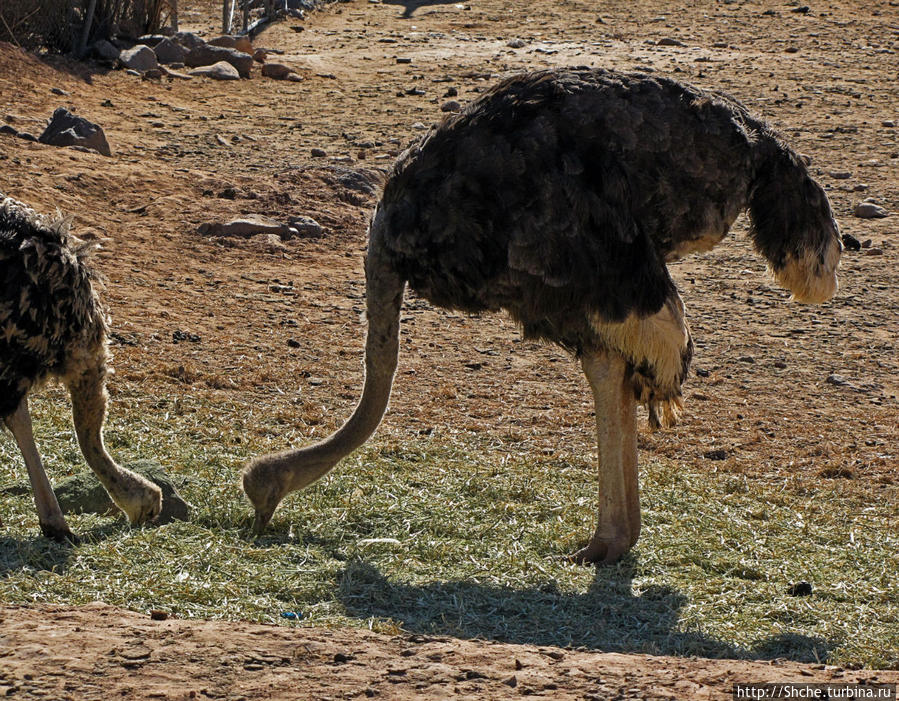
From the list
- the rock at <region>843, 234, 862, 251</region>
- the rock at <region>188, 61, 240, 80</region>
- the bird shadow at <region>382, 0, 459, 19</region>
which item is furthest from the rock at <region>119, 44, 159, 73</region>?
the rock at <region>843, 234, 862, 251</region>

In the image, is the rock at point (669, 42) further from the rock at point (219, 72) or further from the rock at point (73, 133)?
the rock at point (73, 133)

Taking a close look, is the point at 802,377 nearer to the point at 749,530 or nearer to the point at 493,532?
the point at 749,530

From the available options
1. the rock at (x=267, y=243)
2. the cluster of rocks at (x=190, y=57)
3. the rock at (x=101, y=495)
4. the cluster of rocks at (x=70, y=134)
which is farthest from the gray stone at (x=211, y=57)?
the rock at (x=101, y=495)

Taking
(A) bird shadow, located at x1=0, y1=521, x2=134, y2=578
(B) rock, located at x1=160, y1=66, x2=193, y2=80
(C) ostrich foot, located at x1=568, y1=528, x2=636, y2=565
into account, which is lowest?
(A) bird shadow, located at x1=0, y1=521, x2=134, y2=578

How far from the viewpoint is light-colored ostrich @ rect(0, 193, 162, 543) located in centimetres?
511

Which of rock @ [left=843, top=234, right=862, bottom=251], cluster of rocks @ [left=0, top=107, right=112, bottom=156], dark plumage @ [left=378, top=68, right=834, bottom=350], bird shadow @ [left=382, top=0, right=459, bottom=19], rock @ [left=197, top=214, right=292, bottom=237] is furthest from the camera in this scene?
bird shadow @ [left=382, top=0, right=459, bottom=19]

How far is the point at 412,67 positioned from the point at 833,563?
1186 cm

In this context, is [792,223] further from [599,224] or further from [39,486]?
[39,486]

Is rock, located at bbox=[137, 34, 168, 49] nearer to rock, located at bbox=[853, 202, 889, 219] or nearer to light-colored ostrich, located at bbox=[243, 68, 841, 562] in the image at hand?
rock, located at bbox=[853, 202, 889, 219]

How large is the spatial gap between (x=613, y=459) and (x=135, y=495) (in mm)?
1895

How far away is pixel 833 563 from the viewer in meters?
5.34

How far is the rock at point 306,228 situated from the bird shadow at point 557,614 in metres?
5.58

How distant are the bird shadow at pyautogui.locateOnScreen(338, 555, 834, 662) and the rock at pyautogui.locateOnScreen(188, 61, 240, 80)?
10970mm

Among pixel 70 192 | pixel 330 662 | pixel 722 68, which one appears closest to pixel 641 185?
pixel 330 662
